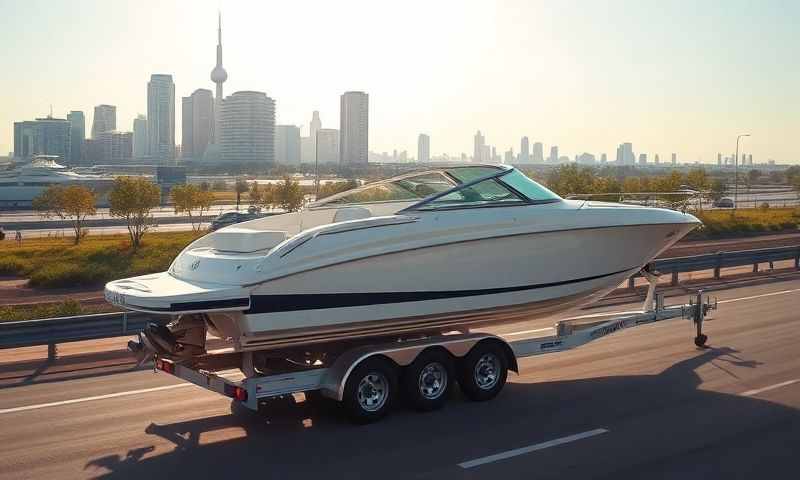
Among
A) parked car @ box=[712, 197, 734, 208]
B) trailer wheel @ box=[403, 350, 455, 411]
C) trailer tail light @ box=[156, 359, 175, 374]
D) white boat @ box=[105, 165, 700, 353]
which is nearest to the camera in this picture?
white boat @ box=[105, 165, 700, 353]

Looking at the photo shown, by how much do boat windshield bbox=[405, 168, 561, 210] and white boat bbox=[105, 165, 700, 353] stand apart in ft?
0.05

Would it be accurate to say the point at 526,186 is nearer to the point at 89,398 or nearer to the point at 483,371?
the point at 483,371

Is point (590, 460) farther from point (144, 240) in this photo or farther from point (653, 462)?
point (144, 240)

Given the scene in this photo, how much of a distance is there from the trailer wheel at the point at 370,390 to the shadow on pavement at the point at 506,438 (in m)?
0.16

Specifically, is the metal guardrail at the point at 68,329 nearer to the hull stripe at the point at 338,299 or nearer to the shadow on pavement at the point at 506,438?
the shadow on pavement at the point at 506,438

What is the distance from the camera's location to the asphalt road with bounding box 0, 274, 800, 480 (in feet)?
26.8

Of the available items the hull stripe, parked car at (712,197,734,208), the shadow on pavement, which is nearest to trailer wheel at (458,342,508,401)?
the shadow on pavement

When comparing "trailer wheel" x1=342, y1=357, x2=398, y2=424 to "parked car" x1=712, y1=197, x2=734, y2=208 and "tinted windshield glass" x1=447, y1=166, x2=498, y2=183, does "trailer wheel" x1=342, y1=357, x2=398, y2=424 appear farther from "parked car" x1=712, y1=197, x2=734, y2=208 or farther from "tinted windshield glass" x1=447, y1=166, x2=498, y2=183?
"parked car" x1=712, y1=197, x2=734, y2=208

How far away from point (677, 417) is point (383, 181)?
5041 mm

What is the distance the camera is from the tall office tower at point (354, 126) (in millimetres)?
149125

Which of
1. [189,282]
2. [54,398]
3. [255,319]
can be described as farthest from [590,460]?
[54,398]

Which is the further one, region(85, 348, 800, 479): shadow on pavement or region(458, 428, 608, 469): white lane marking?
region(458, 428, 608, 469): white lane marking

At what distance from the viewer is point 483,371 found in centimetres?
1066

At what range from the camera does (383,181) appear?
1195 cm
